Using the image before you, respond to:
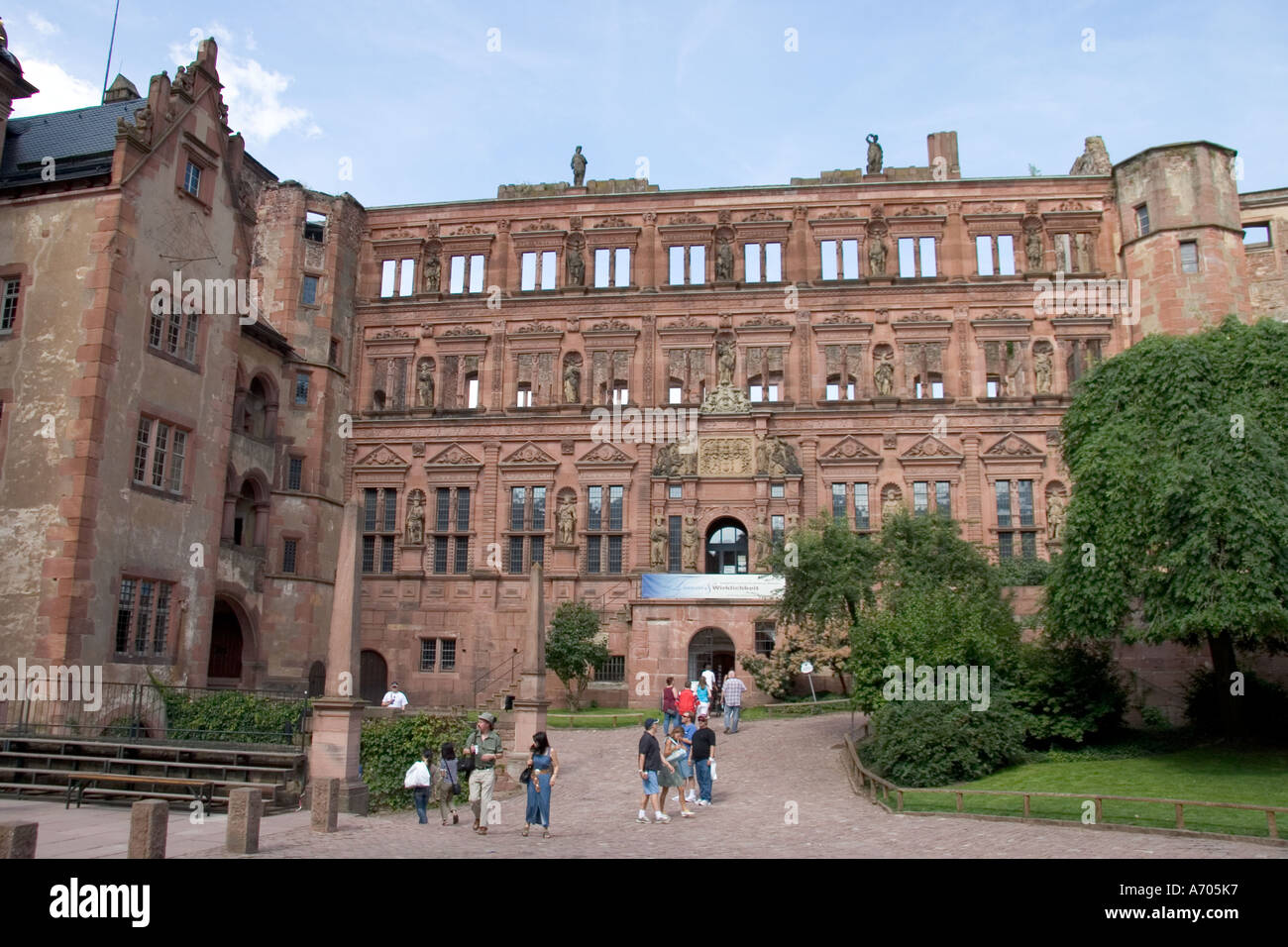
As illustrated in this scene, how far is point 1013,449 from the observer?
1748 inches

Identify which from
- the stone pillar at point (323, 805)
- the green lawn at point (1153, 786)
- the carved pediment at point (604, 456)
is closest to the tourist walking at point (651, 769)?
the green lawn at point (1153, 786)

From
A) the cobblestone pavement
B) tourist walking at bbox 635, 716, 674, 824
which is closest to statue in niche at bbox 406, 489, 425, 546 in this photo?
the cobblestone pavement

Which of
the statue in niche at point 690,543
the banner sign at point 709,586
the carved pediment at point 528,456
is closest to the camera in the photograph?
the banner sign at point 709,586

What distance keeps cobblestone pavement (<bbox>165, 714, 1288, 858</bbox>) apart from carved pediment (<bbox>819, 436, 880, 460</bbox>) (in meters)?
21.8

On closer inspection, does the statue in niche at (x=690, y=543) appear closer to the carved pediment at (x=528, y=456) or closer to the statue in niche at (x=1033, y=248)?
the carved pediment at (x=528, y=456)

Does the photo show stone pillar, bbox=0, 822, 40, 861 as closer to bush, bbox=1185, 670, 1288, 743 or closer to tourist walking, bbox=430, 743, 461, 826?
tourist walking, bbox=430, 743, 461, 826

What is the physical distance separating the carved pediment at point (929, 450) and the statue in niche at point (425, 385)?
2127 cm

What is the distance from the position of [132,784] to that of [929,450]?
3413 centimetres

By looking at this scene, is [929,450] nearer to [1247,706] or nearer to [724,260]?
[724,260]

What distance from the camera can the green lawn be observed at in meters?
16.9

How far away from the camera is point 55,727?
23.1 meters

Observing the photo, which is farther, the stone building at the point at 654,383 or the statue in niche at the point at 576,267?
the statue in niche at the point at 576,267

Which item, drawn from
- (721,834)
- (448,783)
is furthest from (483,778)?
(721,834)

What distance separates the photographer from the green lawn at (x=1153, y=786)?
55.5ft
